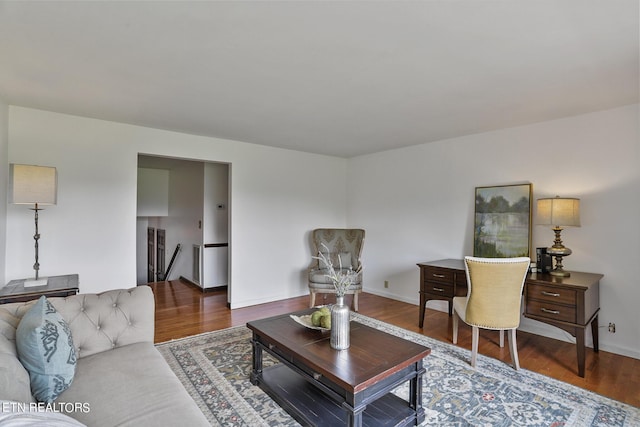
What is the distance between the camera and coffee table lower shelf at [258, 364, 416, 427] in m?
1.91

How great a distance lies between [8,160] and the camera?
9.84 ft

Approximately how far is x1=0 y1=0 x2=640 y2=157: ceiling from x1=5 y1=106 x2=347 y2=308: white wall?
33 centimetres

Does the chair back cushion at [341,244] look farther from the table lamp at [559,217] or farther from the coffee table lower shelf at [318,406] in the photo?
the coffee table lower shelf at [318,406]

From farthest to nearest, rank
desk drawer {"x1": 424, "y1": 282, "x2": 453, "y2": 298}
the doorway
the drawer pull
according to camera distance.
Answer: the doorway → desk drawer {"x1": 424, "y1": 282, "x2": 453, "y2": 298} → the drawer pull

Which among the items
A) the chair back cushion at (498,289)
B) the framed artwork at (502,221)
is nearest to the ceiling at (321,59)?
the framed artwork at (502,221)

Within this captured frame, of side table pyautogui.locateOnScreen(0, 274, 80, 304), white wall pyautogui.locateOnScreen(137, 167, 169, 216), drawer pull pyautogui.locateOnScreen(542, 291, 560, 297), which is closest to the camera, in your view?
side table pyautogui.locateOnScreen(0, 274, 80, 304)

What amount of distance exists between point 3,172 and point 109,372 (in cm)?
254

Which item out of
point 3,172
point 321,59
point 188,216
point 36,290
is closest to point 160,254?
point 188,216

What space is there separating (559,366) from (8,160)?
5321 mm

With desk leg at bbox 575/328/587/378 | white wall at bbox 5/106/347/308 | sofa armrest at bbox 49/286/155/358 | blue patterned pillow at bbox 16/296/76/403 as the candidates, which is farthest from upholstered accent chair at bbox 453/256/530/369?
white wall at bbox 5/106/347/308

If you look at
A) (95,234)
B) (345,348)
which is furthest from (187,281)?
(345,348)

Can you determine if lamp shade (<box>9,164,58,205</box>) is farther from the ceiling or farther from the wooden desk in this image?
the wooden desk

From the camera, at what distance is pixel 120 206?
3547 millimetres

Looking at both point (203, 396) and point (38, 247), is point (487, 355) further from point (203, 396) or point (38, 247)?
point (38, 247)
